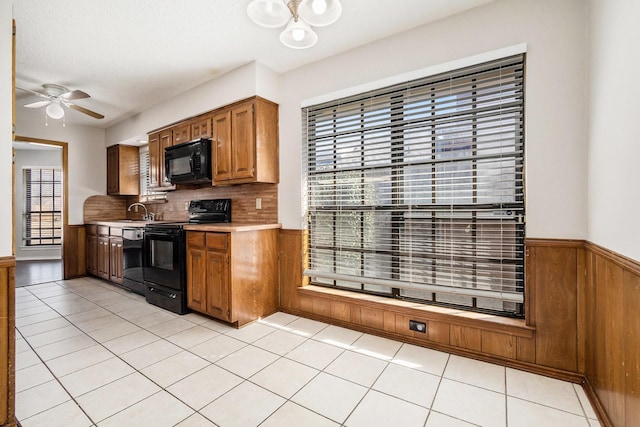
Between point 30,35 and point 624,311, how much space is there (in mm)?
4562

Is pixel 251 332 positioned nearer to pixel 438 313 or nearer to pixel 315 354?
pixel 315 354

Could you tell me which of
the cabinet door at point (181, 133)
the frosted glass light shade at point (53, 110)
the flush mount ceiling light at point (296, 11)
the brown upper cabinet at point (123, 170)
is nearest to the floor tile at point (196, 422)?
the flush mount ceiling light at point (296, 11)

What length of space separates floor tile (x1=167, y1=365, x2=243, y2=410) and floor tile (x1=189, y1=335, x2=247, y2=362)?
181mm

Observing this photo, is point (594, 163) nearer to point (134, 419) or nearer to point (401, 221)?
point (401, 221)

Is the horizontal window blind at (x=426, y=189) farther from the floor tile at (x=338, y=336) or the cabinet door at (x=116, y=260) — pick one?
the cabinet door at (x=116, y=260)

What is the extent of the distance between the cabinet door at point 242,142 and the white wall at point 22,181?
612cm

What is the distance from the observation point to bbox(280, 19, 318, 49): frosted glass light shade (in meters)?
1.83

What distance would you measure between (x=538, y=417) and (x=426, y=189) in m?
1.59

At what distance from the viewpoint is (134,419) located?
1.58m

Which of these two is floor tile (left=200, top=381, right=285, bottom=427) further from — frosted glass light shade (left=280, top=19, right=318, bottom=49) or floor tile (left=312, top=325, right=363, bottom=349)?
frosted glass light shade (left=280, top=19, right=318, bottom=49)

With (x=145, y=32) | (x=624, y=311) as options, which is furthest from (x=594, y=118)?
(x=145, y=32)

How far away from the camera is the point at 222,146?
11.1 ft

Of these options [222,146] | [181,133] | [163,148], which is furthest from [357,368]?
[163,148]

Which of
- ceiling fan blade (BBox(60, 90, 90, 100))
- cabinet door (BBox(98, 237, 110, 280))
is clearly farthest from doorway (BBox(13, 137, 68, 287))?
ceiling fan blade (BBox(60, 90, 90, 100))
